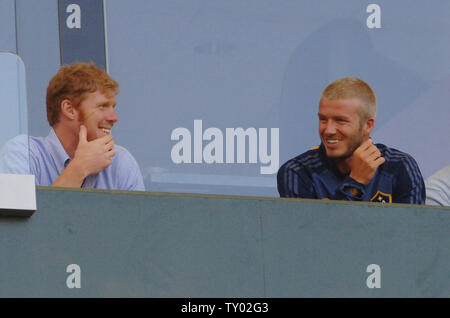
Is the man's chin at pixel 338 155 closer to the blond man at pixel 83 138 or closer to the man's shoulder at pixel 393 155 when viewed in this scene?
the man's shoulder at pixel 393 155

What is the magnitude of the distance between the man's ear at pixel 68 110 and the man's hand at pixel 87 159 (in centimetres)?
9

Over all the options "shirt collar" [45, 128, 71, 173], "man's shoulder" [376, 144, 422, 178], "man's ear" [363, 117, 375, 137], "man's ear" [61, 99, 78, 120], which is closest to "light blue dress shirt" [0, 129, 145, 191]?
"shirt collar" [45, 128, 71, 173]

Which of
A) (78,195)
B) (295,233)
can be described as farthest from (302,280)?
Answer: (78,195)

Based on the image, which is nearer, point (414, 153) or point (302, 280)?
point (302, 280)

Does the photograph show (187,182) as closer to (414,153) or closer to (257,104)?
(257,104)

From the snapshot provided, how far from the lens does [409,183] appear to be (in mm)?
8156

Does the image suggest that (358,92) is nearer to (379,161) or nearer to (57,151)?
(379,161)

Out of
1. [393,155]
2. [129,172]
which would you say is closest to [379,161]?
[393,155]

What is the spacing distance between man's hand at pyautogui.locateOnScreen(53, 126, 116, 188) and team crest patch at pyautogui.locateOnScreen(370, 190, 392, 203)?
1773 mm

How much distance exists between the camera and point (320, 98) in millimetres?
7980

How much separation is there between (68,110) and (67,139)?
189 mm

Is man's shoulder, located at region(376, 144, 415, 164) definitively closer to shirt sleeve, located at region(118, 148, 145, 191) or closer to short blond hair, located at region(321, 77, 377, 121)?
short blond hair, located at region(321, 77, 377, 121)

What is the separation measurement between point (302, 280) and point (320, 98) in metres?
1.24

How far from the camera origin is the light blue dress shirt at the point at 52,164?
7281 millimetres
